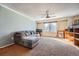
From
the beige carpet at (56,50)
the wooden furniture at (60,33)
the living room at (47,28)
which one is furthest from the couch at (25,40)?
the wooden furniture at (60,33)

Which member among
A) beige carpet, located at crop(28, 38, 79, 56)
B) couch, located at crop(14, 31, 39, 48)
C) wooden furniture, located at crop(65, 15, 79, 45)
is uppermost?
wooden furniture, located at crop(65, 15, 79, 45)

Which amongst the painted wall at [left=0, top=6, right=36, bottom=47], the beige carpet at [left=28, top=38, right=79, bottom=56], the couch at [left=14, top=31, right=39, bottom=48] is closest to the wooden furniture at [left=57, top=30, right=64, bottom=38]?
the beige carpet at [left=28, top=38, right=79, bottom=56]

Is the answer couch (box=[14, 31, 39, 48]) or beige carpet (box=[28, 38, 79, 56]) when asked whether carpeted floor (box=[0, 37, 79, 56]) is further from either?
couch (box=[14, 31, 39, 48])

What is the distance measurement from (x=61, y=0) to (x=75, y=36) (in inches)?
68.2

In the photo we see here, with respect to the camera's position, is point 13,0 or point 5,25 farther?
point 5,25

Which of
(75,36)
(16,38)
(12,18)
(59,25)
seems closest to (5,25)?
(12,18)

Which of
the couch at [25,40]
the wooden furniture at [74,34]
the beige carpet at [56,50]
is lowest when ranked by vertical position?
the beige carpet at [56,50]

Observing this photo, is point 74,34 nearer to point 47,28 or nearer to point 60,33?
point 60,33

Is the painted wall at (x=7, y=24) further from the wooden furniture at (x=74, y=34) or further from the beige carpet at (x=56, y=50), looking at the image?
the wooden furniture at (x=74, y=34)

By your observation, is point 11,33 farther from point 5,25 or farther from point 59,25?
point 59,25

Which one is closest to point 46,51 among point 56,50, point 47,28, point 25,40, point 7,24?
point 56,50

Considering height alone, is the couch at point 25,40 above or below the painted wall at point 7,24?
below

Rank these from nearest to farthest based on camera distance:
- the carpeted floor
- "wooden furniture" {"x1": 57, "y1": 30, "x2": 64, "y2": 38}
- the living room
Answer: the carpeted floor < the living room < "wooden furniture" {"x1": 57, "y1": 30, "x2": 64, "y2": 38}

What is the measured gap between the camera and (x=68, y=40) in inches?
124
